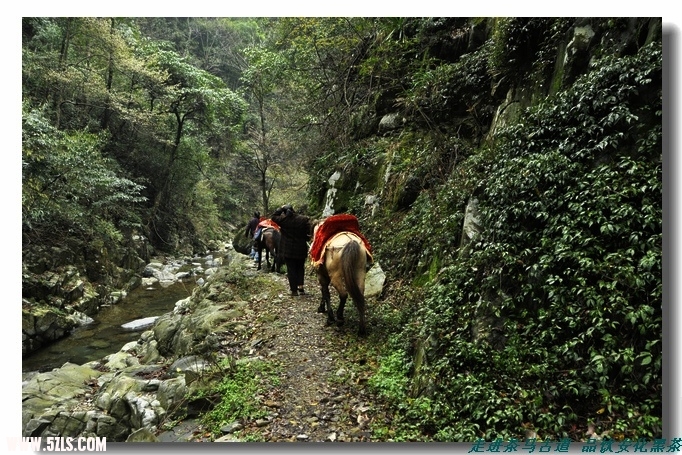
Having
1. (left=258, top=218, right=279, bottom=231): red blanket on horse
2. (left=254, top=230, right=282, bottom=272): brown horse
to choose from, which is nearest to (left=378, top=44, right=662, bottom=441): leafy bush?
(left=254, top=230, right=282, bottom=272): brown horse

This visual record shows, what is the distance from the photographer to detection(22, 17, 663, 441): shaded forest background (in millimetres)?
3023

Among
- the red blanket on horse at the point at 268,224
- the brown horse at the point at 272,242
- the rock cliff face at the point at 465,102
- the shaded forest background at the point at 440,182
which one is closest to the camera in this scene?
the shaded forest background at the point at 440,182

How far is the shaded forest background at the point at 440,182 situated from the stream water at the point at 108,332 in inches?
26.4

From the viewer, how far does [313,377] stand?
4219 millimetres

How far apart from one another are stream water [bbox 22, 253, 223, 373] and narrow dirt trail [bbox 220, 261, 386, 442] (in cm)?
402

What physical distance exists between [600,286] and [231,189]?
1432 centimetres

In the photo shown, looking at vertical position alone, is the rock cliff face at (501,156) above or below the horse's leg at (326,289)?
above

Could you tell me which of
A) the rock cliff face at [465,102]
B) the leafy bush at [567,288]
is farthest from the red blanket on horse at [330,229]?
the rock cliff face at [465,102]

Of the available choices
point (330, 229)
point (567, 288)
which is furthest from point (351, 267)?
point (567, 288)

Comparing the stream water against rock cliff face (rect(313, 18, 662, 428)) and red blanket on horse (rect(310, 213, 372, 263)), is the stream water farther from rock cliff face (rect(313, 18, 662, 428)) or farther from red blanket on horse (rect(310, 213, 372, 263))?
rock cliff face (rect(313, 18, 662, 428))

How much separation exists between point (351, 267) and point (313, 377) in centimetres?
137

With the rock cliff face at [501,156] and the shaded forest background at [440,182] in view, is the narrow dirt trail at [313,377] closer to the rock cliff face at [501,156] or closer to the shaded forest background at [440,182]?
the shaded forest background at [440,182]

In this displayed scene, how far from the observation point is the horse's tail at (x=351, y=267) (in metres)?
4.85
